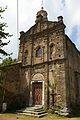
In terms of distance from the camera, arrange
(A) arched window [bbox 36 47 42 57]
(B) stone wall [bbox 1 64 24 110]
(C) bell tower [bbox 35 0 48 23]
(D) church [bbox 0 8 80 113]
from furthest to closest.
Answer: (C) bell tower [bbox 35 0 48 23]
(A) arched window [bbox 36 47 42 57]
(B) stone wall [bbox 1 64 24 110]
(D) church [bbox 0 8 80 113]

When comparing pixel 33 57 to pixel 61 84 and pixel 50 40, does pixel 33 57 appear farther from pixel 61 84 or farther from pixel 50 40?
pixel 61 84

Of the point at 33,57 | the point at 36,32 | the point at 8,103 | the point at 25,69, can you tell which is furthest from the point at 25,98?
the point at 36,32

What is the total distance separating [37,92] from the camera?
19953mm

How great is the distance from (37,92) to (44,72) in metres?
2.42

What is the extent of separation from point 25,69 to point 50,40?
15.7 feet

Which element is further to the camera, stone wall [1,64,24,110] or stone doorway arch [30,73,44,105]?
stone wall [1,64,24,110]

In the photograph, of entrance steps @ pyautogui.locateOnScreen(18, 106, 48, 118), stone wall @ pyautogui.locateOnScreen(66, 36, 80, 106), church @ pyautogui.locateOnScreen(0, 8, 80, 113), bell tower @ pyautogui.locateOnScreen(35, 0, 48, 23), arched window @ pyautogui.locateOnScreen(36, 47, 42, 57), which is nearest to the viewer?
entrance steps @ pyautogui.locateOnScreen(18, 106, 48, 118)

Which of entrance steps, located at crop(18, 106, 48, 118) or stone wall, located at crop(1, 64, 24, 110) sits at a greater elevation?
stone wall, located at crop(1, 64, 24, 110)

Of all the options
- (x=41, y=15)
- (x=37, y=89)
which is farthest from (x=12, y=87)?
(x=41, y=15)

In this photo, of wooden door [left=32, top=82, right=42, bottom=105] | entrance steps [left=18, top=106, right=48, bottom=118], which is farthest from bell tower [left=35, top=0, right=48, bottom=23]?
entrance steps [left=18, top=106, right=48, bottom=118]

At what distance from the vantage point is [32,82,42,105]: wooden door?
63.9 feet

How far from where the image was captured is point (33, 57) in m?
21.9

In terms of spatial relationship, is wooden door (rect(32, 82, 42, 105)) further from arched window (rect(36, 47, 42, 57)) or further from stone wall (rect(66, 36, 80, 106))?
arched window (rect(36, 47, 42, 57))

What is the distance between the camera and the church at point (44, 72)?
18.3 m
